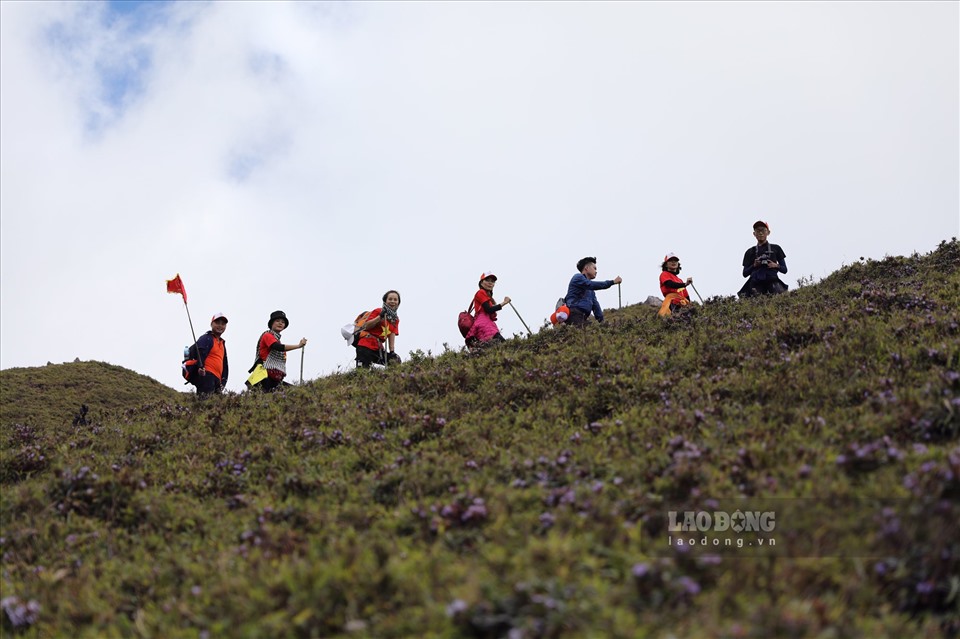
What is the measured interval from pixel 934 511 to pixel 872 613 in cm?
98

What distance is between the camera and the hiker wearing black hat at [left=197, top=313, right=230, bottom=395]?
55.5 ft

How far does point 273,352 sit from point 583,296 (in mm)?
7019

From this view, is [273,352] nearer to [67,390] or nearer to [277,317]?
[277,317]

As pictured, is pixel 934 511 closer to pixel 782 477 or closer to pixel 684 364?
pixel 782 477

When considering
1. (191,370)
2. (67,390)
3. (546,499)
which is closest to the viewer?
(546,499)

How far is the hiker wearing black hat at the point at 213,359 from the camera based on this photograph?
55.5ft

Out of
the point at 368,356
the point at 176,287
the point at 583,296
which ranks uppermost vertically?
the point at 176,287

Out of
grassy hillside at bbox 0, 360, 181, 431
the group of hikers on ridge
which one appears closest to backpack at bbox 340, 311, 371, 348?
the group of hikers on ridge

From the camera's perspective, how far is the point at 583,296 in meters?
17.9

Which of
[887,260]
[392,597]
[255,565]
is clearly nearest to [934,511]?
[392,597]

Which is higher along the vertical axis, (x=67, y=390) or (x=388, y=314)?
(x=67, y=390)

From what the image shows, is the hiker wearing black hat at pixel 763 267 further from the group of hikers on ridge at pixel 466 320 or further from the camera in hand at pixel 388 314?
the camera in hand at pixel 388 314

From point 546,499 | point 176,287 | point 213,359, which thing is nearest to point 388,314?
point 213,359

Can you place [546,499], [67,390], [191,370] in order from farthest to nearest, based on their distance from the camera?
1. [67,390]
2. [191,370]
3. [546,499]
